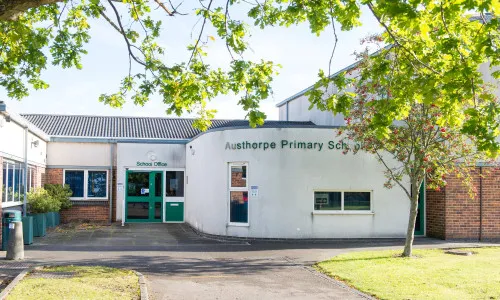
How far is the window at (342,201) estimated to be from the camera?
17.8 metres

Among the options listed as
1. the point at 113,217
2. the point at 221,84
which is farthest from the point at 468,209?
the point at 113,217

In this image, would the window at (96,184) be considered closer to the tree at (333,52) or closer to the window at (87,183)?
the window at (87,183)

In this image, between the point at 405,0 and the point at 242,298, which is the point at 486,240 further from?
the point at 405,0

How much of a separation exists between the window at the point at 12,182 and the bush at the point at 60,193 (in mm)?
4391

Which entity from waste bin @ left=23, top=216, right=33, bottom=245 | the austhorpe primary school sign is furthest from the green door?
waste bin @ left=23, top=216, right=33, bottom=245

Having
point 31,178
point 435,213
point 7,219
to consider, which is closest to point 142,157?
point 31,178

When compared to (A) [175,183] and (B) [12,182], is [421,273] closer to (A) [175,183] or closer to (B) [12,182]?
(B) [12,182]

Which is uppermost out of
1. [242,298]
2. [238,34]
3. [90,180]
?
[238,34]

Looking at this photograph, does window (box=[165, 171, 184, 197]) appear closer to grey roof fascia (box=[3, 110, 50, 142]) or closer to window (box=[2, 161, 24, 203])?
grey roof fascia (box=[3, 110, 50, 142])

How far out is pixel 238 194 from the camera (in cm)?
1814

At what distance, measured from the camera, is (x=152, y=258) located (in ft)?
45.8

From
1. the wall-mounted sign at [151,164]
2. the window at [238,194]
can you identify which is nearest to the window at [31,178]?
the wall-mounted sign at [151,164]

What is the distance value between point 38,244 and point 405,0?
13083 millimetres

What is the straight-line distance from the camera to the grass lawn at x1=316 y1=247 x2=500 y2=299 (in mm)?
9922
